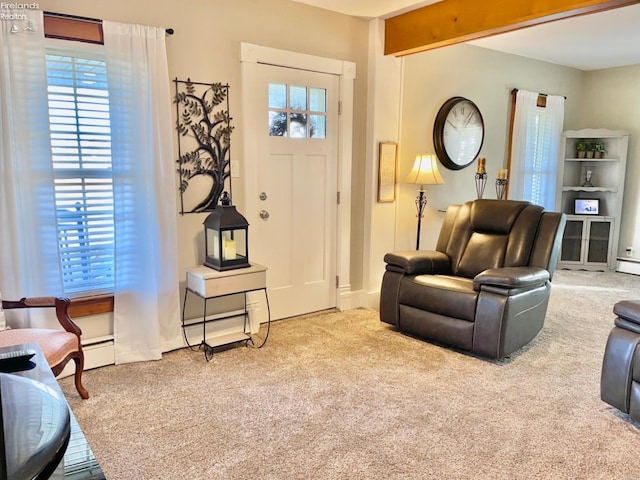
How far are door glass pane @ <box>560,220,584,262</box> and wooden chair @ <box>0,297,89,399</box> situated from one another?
18.9ft

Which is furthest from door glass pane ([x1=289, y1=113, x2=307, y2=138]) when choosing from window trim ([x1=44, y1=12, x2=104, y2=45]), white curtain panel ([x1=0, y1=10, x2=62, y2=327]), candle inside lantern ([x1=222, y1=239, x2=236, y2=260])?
white curtain panel ([x1=0, y1=10, x2=62, y2=327])

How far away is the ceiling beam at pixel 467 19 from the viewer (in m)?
2.83

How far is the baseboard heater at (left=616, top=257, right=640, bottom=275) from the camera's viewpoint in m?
5.80

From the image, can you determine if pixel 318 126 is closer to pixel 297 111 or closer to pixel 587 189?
pixel 297 111

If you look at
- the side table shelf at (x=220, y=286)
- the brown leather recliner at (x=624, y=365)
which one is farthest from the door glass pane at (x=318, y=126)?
the brown leather recliner at (x=624, y=365)

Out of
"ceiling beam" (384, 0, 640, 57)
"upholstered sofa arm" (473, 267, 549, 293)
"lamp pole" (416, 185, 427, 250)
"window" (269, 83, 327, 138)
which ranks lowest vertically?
"upholstered sofa arm" (473, 267, 549, 293)

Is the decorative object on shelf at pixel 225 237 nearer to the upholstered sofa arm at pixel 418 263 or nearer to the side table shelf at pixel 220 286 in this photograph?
the side table shelf at pixel 220 286

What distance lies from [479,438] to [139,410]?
5.65 ft

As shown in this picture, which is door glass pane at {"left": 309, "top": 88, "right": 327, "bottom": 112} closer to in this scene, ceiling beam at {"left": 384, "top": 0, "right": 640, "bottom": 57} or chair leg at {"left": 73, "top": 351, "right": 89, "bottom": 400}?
ceiling beam at {"left": 384, "top": 0, "right": 640, "bottom": 57}

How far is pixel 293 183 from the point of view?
3.84m

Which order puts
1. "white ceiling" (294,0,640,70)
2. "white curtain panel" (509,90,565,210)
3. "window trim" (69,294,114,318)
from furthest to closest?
"white curtain panel" (509,90,565,210) < "white ceiling" (294,0,640,70) < "window trim" (69,294,114,318)

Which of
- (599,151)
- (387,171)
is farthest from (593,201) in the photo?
(387,171)

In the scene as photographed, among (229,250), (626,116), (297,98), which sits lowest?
(229,250)

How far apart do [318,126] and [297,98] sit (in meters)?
0.29
